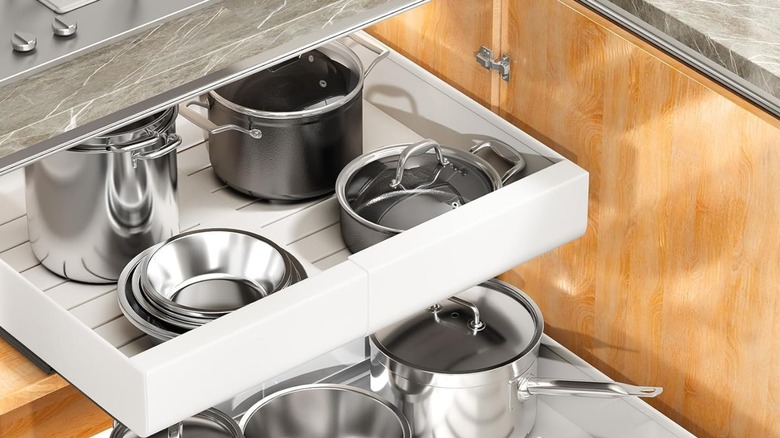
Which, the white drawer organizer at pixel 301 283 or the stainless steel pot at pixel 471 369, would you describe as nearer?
the white drawer organizer at pixel 301 283

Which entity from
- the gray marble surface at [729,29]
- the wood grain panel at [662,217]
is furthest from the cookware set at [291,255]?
the gray marble surface at [729,29]

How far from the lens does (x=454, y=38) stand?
1949mm

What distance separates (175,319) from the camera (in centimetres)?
155

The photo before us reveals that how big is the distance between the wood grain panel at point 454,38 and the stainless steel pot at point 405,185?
0.18 m

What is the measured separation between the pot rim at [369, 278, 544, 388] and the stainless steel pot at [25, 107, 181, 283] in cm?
37

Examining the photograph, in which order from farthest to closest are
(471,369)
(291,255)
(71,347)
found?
(471,369) < (291,255) < (71,347)

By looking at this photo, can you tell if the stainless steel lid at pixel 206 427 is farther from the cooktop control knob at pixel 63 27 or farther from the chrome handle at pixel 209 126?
the cooktop control knob at pixel 63 27

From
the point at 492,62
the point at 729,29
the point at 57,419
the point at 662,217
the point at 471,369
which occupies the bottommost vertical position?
the point at 57,419

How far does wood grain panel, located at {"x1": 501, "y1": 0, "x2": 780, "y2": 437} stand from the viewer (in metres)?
1.63

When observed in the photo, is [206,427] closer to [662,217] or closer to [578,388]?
[578,388]

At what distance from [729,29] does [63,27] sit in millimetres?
738

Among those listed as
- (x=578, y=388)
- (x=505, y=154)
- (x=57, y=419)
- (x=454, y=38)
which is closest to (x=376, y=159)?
(x=505, y=154)

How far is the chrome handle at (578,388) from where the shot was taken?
5.66ft

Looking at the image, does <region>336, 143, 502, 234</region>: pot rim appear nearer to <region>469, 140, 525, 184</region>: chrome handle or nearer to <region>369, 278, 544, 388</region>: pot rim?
<region>469, 140, 525, 184</region>: chrome handle
